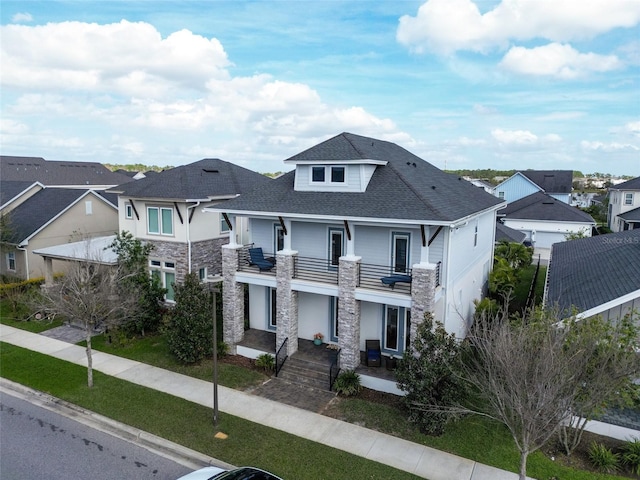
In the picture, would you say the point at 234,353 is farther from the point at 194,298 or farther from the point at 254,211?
the point at 254,211

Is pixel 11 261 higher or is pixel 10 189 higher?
pixel 10 189

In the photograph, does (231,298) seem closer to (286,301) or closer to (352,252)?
(286,301)

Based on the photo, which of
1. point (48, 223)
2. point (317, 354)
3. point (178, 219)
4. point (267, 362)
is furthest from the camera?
point (48, 223)

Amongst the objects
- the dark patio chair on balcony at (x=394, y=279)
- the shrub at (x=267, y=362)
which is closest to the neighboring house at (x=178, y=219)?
the shrub at (x=267, y=362)

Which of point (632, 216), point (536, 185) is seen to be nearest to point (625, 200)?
point (632, 216)

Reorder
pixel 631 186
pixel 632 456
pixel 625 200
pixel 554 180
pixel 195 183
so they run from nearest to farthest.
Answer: pixel 632 456, pixel 195 183, pixel 631 186, pixel 625 200, pixel 554 180

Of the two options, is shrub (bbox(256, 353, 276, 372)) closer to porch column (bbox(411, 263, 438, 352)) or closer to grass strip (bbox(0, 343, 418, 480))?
grass strip (bbox(0, 343, 418, 480))

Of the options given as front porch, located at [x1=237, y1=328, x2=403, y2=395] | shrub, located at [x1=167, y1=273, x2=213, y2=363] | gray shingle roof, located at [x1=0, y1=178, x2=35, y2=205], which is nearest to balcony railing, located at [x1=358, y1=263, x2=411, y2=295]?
front porch, located at [x1=237, y1=328, x2=403, y2=395]
